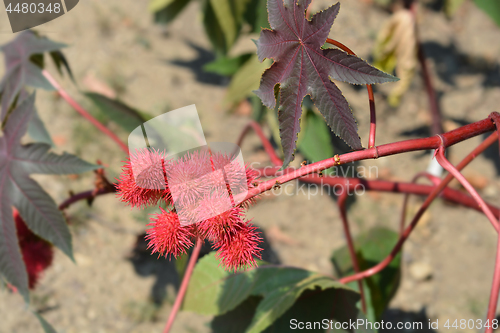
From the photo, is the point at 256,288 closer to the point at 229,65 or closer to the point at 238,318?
the point at 238,318

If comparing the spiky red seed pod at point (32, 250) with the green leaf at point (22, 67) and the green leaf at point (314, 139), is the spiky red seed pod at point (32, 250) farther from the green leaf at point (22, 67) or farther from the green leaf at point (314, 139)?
the green leaf at point (314, 139)

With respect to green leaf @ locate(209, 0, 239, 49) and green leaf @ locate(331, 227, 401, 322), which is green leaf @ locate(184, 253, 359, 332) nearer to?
green leaf @ locate(331, 227, 401, 322)

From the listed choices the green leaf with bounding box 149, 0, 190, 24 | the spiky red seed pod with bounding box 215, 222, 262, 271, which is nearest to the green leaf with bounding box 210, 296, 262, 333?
the spiky red seed pod with bounding box 215, 222, 262, 271

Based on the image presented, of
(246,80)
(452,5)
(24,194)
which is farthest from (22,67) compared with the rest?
(452,5)

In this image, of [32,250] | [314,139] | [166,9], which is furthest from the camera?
[166,9]

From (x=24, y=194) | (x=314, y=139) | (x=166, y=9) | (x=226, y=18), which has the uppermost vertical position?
(x=166, y=9)

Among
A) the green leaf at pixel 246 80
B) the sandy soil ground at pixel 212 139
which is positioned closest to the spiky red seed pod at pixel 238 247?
the sandy soil ground at pixel 212 139

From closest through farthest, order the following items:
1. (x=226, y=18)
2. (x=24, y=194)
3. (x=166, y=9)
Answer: (x=24, y=194) → (x=226, y=18) → (x=166, y=9)

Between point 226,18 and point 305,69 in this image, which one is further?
point 226,18
